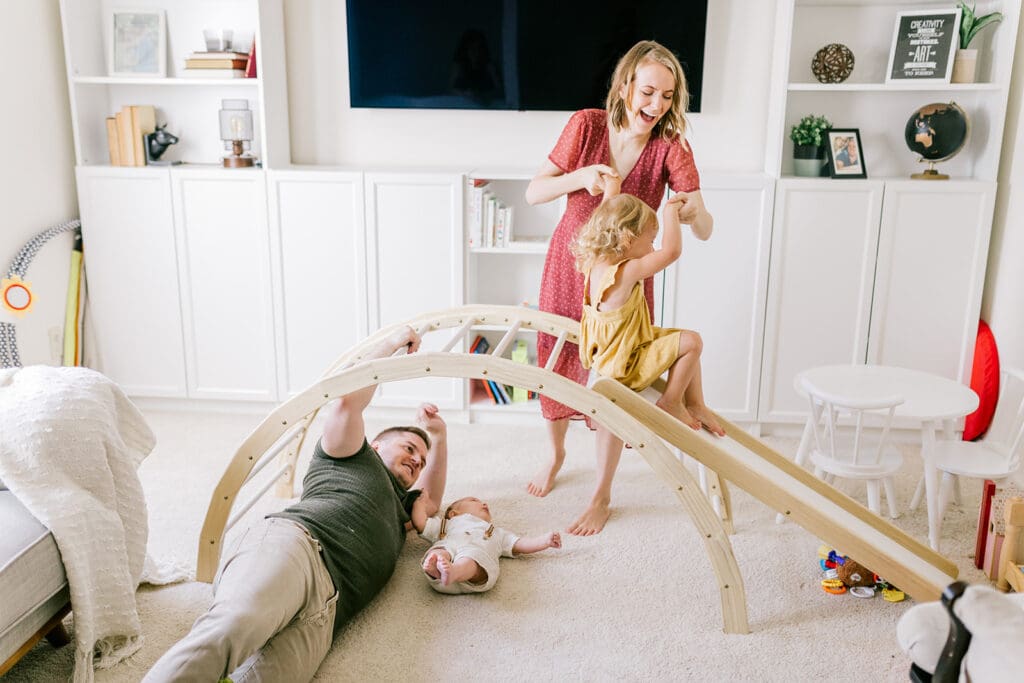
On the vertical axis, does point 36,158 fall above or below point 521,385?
above

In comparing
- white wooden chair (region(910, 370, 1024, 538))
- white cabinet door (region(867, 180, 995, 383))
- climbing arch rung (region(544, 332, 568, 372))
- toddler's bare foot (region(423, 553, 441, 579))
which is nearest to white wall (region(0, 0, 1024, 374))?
white cabinet door (region(867, 180, 995, 383))

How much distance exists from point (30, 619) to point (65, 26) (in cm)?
256

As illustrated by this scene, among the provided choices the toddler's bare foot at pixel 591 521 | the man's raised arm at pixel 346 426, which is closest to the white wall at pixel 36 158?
the man's raised arm at pixel 346 426

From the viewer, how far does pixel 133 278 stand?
12.1 ft

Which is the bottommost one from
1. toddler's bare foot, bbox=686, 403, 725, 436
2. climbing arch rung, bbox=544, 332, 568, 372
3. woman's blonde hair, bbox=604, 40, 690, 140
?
toddler's bare foot, bbox=686, 403, 725, 436

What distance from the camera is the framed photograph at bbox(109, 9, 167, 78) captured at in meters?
3.68

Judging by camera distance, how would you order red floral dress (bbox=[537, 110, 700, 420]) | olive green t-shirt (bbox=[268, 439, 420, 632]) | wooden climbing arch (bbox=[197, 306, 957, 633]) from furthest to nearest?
red floral dress (bbox=[537, 110, 700, 420]), olive green t-shirt (bbox=[268, 439, 420, 632]), wooden climbing arch (bbox=[197, 306, 957, 633])

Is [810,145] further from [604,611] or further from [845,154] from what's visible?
[604,611]

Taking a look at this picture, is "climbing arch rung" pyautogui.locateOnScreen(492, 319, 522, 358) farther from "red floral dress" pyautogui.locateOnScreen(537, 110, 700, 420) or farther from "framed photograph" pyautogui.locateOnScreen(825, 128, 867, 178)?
"framed photograph" pyautogui.locateOnScreen(825, 128, 867, 178)

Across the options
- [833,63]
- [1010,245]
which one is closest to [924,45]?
[833,63]

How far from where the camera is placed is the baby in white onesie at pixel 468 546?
2.32 metres

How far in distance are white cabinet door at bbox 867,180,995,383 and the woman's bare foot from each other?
4.41 feet

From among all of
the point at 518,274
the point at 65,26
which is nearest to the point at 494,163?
the point at 518,274

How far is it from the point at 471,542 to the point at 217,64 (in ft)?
7.44
